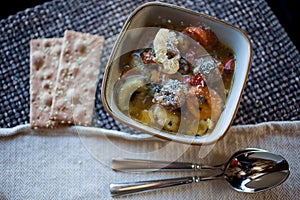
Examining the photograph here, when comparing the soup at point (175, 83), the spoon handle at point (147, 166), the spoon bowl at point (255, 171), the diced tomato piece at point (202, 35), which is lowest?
the spoon handle at point (147, 166)

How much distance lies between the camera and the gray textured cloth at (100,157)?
5.28 ft

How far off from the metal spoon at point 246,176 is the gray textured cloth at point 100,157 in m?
0.03

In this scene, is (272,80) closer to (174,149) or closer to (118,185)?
(174,149)


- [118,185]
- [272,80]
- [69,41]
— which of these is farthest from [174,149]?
[69,41]

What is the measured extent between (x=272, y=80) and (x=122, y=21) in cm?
63

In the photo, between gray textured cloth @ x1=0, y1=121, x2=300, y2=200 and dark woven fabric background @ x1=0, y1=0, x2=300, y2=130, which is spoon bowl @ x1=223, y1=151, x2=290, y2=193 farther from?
dark woven fabric background @ x1=0, y1=0, x2=300, y2=130

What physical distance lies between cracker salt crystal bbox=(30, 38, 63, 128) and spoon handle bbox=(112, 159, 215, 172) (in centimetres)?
29

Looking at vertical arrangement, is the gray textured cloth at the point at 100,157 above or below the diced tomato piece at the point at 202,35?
below

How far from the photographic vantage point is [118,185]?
1594 mm

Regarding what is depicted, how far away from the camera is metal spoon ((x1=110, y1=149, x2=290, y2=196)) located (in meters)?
1.58

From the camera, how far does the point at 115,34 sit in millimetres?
1802

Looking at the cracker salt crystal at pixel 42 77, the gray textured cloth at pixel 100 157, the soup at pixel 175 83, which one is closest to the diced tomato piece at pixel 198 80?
the soup at pixel 175 83

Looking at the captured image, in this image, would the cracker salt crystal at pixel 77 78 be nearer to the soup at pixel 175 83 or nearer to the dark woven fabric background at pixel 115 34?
the dark woven fabric background at pixel 115 34

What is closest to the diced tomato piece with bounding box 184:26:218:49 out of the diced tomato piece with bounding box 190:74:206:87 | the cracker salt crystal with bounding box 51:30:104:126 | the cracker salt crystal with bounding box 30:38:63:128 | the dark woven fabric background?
the diced tomato piece with bounding box 190:74:206:87
